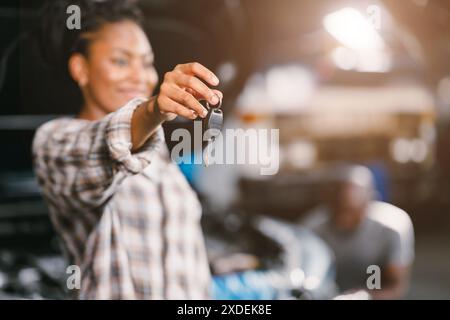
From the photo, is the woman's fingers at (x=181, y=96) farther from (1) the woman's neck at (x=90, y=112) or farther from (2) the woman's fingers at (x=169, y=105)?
(1) the woman's neck at (x=90, y=112)

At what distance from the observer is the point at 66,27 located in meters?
1.69

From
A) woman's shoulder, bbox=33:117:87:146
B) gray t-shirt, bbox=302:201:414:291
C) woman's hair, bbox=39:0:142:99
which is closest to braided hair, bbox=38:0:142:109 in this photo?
woman's hair, bbox=39:0:142:99

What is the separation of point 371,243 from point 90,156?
4.41 feet

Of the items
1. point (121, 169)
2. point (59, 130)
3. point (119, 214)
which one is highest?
point (59, 130)

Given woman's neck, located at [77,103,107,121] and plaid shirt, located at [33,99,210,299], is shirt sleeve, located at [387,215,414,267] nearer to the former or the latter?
plaid shirt, located at [33,99,210,299]

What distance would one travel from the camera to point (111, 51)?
1.63 m

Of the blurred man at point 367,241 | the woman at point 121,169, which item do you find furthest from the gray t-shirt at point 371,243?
the woman at point 121,169

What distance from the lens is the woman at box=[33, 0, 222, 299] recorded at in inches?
52.0

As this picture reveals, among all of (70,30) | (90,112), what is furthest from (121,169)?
(70,30)

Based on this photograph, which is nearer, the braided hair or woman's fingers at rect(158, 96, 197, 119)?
woman's fingers at rect(158, 96, 197, 119)

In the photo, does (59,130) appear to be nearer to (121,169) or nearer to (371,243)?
(121,169)

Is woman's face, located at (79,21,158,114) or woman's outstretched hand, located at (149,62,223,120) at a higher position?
woman's face, located at (79,21,158,114)
